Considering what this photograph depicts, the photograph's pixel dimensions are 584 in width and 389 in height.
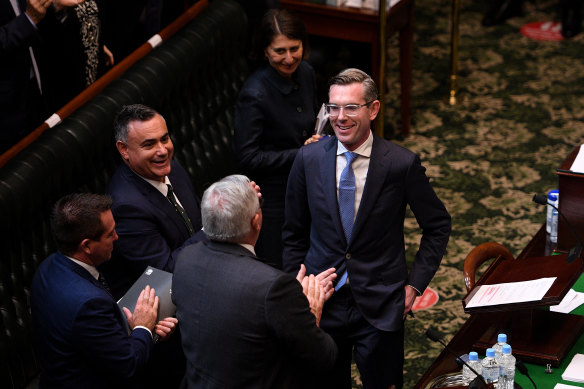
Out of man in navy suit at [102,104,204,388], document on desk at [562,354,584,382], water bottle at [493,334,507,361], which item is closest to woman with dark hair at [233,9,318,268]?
man in navy suit at [102,104,204,388]

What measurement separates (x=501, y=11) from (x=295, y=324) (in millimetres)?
6286

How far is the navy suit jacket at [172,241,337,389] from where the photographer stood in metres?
2.70

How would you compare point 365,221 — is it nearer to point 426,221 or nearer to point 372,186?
point 372,186

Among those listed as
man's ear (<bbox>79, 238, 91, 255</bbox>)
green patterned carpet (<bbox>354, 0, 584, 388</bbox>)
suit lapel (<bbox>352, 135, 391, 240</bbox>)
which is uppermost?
suit lapel (<bbox>352, 135, 391, 240</bbox>)

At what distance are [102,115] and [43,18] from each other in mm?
630

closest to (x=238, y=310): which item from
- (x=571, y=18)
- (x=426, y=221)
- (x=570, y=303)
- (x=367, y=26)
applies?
(x=426, y=221)

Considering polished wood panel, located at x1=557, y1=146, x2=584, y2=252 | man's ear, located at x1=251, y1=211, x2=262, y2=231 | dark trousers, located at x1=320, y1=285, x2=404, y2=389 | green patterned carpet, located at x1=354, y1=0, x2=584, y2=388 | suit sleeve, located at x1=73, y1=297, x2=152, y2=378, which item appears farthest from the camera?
green patterned carpet, located at x1=354, y1=0, x2=584, y2=388

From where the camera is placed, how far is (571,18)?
26.1ft

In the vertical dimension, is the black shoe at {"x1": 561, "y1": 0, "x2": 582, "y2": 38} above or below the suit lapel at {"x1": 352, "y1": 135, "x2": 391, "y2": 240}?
below

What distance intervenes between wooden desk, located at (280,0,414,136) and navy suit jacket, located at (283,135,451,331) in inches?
108

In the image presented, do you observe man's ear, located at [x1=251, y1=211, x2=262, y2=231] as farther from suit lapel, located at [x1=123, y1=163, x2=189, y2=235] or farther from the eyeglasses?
suit lapel, located at [x1=123, y1=163, x2=189, y2=235]

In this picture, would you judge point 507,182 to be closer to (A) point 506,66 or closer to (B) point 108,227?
(A) point 506,66

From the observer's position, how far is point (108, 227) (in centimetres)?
318

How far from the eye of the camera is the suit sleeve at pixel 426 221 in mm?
3355
